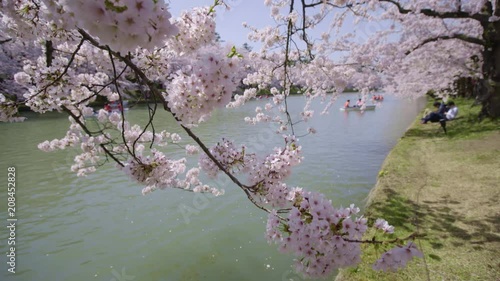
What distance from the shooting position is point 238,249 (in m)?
4.89

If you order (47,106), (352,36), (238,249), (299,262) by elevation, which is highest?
(352,36)

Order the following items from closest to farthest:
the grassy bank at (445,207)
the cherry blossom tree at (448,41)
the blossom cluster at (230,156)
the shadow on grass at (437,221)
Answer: the blossom cluster at (230,156), the grassy bank at (445,207), the shadow on grass at (437,221), the cherry blossom tree at (448,41)

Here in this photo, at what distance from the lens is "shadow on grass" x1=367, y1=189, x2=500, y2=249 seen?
3991 millimetres

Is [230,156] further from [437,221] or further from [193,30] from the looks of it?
[437,221]

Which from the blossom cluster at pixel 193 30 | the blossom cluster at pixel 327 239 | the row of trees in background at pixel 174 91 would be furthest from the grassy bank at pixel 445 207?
the blossom cluster at pixel 193 30

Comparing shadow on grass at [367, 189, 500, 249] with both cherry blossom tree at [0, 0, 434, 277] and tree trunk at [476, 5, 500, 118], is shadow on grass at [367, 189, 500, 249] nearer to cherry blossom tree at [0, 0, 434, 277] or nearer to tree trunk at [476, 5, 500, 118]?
cherry blossom tree at [0, 0, 434, 277]

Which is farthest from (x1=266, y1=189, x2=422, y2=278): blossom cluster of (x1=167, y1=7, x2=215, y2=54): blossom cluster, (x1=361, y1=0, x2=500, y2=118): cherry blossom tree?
(x1=361, y1=0, x2=500, y2=118): cherry blossom tree

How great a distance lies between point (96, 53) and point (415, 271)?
4.52 meters

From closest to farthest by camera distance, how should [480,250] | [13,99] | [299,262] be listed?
[299,262] < [13,99] < [480,250]

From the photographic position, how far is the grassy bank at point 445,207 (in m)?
3.38

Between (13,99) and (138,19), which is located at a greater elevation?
(138,19)

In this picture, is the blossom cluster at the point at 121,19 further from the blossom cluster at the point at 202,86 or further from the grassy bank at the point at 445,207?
the grassy bank at the point at 445,207

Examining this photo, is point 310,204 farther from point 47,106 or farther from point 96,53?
point 96,53

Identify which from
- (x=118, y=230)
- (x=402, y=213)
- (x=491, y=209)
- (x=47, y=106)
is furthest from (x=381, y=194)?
(x=47, y=106)
